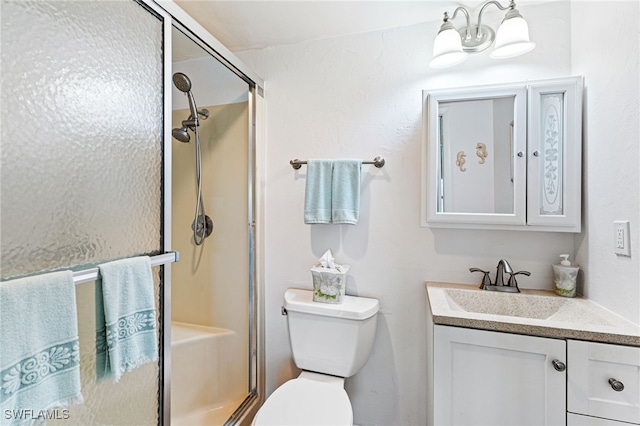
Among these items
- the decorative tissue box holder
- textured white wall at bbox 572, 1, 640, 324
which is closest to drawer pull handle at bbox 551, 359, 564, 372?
textured white wall at bbox 572, 1, 640, 324

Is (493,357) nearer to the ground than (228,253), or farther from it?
nearer to the ground

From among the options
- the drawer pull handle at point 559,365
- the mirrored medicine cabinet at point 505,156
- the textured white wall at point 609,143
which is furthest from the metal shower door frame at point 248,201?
the textured white wall at point 609,143

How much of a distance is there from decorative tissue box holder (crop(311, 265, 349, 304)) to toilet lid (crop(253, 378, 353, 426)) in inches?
14.8

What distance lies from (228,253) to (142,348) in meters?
0.88

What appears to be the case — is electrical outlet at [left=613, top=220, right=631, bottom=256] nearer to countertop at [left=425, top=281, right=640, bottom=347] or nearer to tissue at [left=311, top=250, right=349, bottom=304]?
countertop at [left=425, top=281, right=640, bottom=347]

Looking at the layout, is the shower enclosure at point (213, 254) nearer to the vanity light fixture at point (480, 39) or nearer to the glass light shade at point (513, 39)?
the vanity light fixture at point (480, 39)

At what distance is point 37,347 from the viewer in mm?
611

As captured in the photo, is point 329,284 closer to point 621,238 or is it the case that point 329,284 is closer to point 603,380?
point 603,380

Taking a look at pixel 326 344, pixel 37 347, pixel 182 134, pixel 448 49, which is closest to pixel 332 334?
pixel 326 344

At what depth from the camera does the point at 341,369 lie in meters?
1.35

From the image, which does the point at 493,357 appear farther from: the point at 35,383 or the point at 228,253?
the point at 228,253

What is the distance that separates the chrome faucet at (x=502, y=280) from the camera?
1.27m

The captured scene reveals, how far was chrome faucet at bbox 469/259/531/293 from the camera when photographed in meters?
1.27

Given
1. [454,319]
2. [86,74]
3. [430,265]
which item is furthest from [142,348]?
[430,265]
